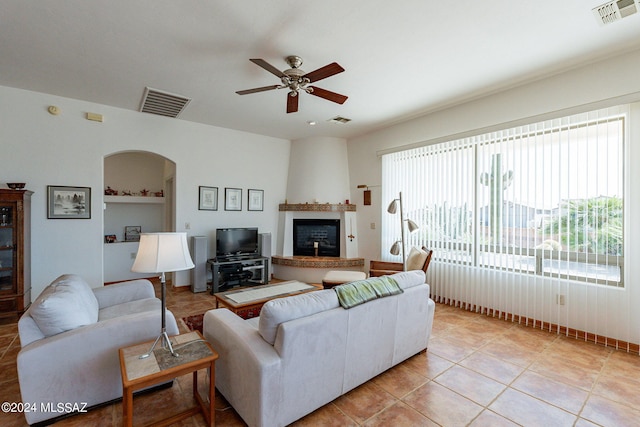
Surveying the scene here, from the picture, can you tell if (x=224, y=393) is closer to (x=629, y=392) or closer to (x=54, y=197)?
(x=629, y=392)

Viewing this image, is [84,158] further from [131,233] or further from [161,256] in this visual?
[161,256]

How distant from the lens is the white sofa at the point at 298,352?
5.45ft

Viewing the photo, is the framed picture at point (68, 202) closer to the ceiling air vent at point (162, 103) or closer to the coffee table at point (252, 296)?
the ceiling air vent at point (162, 103)

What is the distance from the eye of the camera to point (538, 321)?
3438 millimetres

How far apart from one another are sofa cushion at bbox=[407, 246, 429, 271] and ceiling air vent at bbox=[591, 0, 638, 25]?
269 centimetres

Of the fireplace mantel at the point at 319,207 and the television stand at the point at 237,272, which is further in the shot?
the fireplace mantel at the point at 319,207

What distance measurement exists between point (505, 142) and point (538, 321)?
2.25m

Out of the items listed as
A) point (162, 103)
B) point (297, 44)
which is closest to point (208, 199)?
A: point (162, 103)

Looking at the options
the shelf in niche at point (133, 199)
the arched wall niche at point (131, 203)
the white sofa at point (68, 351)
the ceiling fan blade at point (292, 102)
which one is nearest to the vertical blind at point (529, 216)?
the ceiling fan blade at point (292, 102)

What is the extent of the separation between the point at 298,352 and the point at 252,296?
5.40 feet

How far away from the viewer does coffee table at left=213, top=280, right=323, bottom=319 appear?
299 cm

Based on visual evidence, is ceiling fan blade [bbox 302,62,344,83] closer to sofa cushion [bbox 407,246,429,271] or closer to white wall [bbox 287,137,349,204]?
sofa cushion [bbox 407,246,429,271]

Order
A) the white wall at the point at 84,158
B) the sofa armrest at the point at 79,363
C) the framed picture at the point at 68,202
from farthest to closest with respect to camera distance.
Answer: the framed picture at the point at 68,202 < the white wall at the point at 84,158 < the sofa armrest at the point at 79,363

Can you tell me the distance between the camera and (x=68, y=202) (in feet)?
13.0
